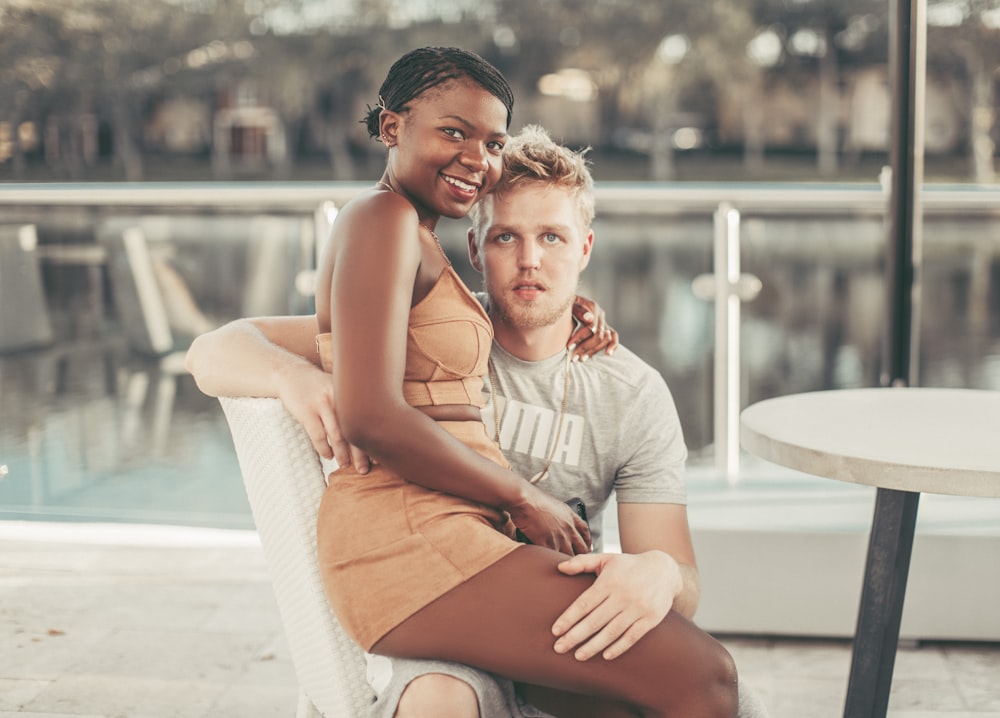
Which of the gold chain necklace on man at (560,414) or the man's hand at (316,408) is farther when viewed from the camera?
the gold chain necklace on man at (560,414)

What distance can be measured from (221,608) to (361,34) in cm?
2660

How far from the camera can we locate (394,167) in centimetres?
160

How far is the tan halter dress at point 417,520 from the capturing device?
1.47m

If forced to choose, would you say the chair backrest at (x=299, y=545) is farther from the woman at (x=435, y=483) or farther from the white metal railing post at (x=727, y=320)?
the white metal railing post at (x=727, y=320)

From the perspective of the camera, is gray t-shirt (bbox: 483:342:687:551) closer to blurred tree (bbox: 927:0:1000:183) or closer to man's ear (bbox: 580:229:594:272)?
man's ear (bbox: 580:229:594:272)

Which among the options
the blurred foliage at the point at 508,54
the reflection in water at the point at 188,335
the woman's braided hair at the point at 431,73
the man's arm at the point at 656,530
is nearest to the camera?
the woman's braided hair at the point at 431,73

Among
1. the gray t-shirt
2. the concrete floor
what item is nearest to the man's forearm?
the gray t-shirt

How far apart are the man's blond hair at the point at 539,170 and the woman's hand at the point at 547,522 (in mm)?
528

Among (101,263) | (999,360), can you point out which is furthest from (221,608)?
(999,360)

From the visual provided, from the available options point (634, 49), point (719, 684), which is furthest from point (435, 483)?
point (634, 49)

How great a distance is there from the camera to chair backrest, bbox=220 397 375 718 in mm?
1646

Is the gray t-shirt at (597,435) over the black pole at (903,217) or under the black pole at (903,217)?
under

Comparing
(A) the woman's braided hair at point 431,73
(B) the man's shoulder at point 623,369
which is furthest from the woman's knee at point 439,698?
(A) the woman's braided hair at point 431,73

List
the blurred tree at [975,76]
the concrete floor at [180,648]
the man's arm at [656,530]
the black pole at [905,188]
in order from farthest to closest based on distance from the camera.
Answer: the blurred tree at [975,76]
the black pole at [905,188]
the concrete floor at [180,648]
the man's arm at [656,530]
